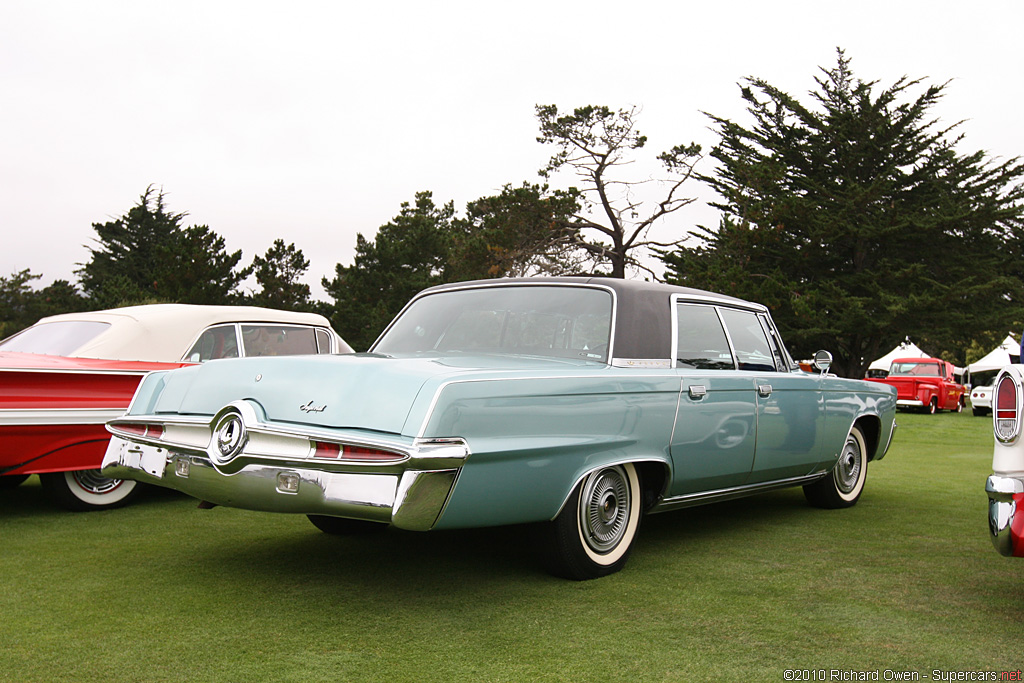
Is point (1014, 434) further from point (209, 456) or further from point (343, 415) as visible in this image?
point (209, 456)

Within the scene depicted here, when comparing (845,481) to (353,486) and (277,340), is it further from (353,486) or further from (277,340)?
(277,340)

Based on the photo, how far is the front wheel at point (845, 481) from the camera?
6551 millimetres

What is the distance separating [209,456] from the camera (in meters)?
3.83

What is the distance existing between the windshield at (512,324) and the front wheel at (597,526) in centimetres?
65

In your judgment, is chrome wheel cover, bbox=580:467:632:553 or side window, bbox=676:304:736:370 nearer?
chrome wheel cover, bbox=580:467:632:553

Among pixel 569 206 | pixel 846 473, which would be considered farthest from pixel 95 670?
pixel 569 206

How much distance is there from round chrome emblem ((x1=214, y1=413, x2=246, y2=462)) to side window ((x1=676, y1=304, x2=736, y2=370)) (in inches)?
91.7

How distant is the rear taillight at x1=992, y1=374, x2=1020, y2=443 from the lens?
356cm

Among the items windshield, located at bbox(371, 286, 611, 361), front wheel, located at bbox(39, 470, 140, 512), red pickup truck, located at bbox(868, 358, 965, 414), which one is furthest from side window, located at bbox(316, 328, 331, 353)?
red pickup truck, located at bbox(868, 358, 965, 414)

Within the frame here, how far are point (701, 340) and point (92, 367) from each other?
4.07 m

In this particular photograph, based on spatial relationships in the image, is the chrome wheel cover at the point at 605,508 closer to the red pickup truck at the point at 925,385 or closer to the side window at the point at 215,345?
the side window at the point at 215,345

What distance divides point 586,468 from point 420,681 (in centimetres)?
141

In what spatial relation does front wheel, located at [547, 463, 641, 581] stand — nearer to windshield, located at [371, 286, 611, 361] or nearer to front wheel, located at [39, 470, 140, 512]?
windshield, located at [371, 286, 611, 361]

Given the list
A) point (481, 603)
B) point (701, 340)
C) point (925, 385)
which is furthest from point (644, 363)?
point (925, 385)
